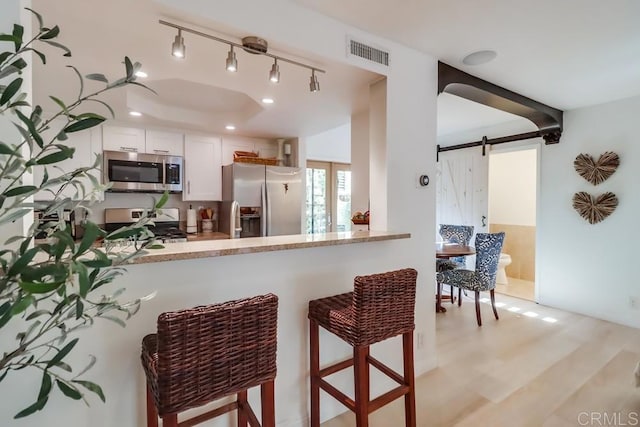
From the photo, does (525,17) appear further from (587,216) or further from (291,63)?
(587,216)

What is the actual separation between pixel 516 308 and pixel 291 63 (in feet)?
12.8

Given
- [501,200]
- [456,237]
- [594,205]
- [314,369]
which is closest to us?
[314,369]

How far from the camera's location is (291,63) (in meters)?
2.00

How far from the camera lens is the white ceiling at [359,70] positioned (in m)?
1.73

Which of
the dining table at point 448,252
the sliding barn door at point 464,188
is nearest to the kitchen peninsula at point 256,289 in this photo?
the dining table at point 448,252

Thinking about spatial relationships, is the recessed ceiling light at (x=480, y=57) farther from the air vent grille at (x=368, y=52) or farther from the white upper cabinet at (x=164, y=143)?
the white upper cabinet at (x=164, y=143)

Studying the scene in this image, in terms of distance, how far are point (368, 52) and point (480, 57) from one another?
3.14 ft

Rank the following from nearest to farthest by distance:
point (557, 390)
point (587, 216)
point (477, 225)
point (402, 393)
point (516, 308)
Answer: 1. point (402, 393)
2. point (557, 390)
3. point (587, 216)
4. point (516, 308)
5. point (477, 225)

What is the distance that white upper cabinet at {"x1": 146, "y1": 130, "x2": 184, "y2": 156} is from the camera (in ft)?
12.0

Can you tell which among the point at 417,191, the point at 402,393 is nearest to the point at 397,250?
the point at 417,191

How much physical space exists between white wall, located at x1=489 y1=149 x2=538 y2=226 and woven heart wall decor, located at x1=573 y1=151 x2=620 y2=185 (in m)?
1.62

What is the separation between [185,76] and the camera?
91.6 inches

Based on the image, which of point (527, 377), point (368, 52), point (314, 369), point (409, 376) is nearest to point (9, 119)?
point (314, 369)

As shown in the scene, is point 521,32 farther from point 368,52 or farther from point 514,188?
point 514,188
